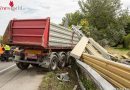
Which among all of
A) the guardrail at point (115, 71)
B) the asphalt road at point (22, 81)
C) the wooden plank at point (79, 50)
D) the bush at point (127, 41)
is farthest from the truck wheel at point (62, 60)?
the bush at point (127, 41)

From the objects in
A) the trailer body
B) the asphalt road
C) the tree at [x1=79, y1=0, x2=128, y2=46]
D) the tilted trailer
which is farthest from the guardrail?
the tree at [x1=79, y1=0, x2=128, y2=46]

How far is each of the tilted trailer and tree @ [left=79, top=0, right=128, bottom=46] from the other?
81.3 feet

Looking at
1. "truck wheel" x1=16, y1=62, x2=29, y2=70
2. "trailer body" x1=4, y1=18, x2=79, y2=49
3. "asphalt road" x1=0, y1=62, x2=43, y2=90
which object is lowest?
"asphalt road" x1=0, y1=62, x2=43, y2=90

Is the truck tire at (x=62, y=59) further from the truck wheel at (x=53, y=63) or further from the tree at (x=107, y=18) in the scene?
the tree at (x=107, y=18)

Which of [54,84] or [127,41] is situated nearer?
[54,84]

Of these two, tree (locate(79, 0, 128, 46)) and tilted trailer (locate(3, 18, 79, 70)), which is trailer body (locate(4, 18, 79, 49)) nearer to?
tilted trailer (locate(3, 18, 79, 70))

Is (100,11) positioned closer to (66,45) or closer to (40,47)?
(66,45)

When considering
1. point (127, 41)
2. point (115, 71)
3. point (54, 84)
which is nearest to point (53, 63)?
point (54, 84)

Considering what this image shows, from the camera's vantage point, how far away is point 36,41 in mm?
11664

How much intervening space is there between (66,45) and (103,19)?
24779 millimetres

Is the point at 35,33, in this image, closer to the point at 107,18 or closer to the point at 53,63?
the point at 53,63

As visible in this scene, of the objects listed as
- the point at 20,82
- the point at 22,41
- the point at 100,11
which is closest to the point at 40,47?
the point at 22,41

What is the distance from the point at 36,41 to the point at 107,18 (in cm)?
2759

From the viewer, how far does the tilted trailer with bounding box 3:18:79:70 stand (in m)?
11.5
